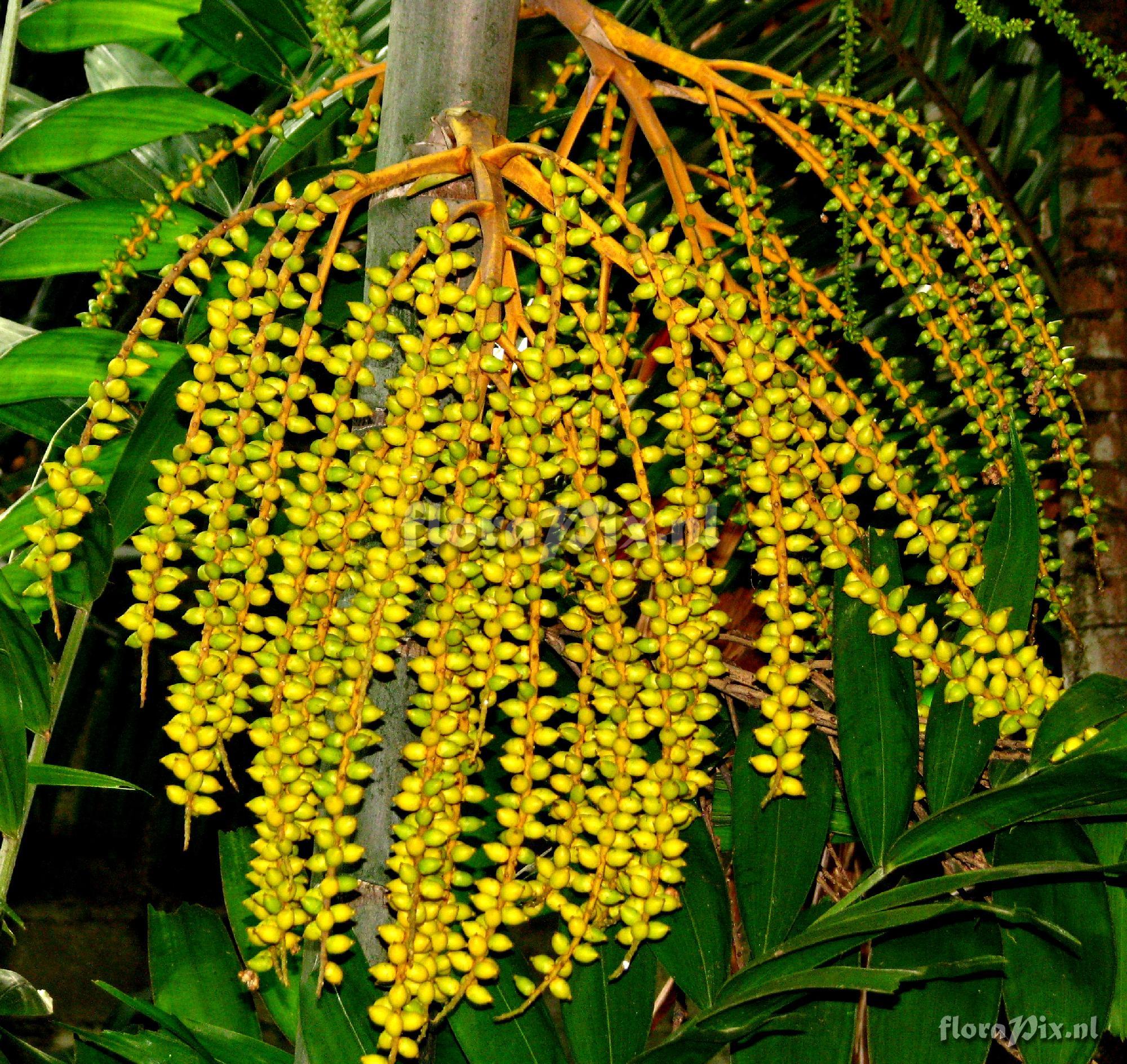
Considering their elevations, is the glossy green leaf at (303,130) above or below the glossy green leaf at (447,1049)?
above

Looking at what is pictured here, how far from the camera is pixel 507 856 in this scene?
58 centimetres

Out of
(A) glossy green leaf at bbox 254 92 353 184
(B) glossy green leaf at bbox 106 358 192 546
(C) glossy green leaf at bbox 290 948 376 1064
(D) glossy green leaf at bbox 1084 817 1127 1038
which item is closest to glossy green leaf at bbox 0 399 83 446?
(B) glossy green leaf at bbox 106 358 192 546

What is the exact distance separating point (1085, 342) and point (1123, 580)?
27 centimetres

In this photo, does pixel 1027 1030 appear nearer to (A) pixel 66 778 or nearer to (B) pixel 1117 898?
(B) pixel 1117 898

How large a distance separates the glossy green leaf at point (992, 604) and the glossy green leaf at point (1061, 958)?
0.05 meters

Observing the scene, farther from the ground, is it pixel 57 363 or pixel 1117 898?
pixel 57 363

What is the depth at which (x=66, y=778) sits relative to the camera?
28.6 inches

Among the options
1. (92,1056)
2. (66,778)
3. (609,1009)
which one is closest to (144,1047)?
(92,1056)

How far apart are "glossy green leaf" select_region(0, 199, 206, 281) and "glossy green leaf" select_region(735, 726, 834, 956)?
1.96ft

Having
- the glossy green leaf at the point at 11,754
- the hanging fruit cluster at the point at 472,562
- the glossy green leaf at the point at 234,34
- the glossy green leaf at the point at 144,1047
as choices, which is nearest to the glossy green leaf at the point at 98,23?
the glossy green leaf at the point at 234,34

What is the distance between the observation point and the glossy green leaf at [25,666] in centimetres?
70

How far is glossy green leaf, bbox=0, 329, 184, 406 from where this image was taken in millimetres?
854

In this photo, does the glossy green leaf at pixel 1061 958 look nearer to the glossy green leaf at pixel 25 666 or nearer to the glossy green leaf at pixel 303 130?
the glossy green leaf at pixel 25 666

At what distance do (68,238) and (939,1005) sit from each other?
84 cm
